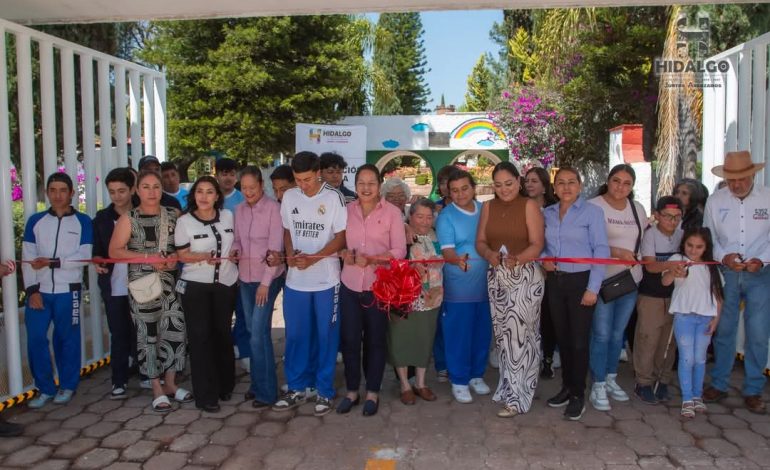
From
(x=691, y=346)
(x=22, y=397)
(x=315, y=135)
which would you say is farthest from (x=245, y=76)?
(x=691, y=346)

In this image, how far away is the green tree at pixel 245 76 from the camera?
16.3 meters

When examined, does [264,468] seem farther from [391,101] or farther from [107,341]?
[391,101]

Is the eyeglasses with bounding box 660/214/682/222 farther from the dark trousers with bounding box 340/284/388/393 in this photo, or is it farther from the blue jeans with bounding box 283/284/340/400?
the blue jeans with bounding box 283/284/340/400

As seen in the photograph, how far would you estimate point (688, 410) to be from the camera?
467 cm

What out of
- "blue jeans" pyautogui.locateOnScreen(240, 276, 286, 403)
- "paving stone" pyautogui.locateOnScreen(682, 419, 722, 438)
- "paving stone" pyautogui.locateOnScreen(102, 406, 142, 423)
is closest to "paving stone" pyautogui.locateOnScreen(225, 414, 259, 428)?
→ "blue jeans" pyautogui.locateOnScreen(240, 276, 286, 403)

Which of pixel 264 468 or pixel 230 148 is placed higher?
pixel 230 148

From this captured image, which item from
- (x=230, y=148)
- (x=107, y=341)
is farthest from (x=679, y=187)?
(x=230, y=148)

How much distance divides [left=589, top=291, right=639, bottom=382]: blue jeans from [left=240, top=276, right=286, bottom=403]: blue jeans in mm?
2439

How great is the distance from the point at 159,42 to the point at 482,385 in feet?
50.3

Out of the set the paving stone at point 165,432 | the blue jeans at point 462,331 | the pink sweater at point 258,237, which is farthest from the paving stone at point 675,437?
the paving stone at point 165,432

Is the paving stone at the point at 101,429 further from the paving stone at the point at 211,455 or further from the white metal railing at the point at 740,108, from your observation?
the white metal railing at the point at 740,108

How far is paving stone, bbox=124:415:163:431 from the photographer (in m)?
4.59

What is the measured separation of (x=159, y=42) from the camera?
17.3 metres

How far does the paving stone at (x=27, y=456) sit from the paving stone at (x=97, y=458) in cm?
26
